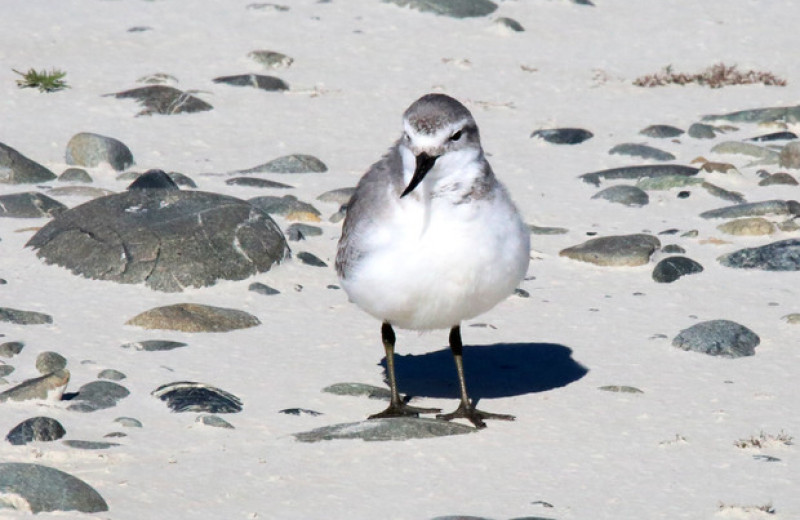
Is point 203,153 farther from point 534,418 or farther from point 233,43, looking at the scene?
point 534,418

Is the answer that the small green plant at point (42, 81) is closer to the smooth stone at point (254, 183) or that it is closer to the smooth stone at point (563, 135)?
the smooth stone at point (254, 183)

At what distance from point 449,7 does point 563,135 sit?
4.44 m

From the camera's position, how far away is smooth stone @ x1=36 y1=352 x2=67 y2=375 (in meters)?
7.55

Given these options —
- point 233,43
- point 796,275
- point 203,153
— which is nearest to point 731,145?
point 796,275

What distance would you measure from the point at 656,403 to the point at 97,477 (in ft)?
10.0

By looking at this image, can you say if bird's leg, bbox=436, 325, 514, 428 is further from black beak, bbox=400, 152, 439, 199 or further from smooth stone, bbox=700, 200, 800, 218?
smooth stone, bbox=700, 200, 800, 218

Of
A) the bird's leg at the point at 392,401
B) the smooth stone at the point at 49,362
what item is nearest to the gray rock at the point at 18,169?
the smooth stone at the point at 49,362

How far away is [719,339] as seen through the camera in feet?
27.4

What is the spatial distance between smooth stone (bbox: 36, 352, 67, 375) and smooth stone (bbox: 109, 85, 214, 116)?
6303 mm

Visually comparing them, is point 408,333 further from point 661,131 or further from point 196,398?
point 661,131

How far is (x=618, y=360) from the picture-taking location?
8.27m

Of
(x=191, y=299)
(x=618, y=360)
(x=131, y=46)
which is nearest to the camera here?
(x=618, y=360)

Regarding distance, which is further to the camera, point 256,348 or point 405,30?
point 405,30

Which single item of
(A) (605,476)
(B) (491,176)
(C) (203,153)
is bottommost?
(C) (203,153)
